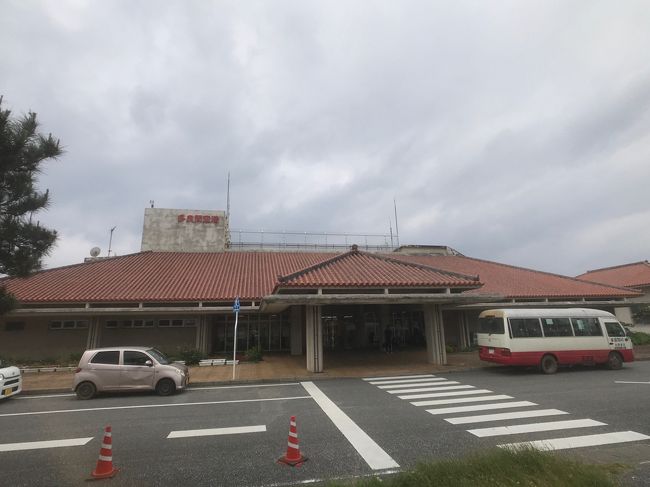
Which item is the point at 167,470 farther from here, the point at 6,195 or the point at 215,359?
the point at 215,359

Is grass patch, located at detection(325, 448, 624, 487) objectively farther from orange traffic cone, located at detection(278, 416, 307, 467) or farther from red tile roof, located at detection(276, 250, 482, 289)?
red tile roof, located at detection(276, 250, 482, 289)

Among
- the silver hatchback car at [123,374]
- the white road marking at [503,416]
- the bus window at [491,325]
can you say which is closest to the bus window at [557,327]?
the bus window at [491,325]

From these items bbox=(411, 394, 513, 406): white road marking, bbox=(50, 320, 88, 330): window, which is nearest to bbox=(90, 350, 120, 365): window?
bbox=(50, 320, 88, 330): window

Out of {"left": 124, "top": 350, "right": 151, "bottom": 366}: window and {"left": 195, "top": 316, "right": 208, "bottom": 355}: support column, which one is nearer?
{"left": 124, "top": 350, "right": 151, "bottom": 366}: window

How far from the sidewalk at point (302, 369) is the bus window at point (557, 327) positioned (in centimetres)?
333

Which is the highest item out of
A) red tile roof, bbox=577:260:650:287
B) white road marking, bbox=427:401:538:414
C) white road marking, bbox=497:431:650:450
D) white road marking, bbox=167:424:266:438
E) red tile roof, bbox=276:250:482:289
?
red tile roof, bbox=577:260:650:287

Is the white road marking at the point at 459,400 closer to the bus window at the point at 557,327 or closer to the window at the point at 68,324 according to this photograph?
the bus window at the point at 557,327

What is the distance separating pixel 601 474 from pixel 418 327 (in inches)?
858

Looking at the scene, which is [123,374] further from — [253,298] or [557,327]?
[557,327]

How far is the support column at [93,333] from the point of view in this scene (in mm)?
19562

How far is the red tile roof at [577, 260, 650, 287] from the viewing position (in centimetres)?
2937

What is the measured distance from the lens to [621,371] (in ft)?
49.6

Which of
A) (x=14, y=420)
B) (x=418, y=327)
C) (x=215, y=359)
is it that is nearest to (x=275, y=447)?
(x=14, y=420)

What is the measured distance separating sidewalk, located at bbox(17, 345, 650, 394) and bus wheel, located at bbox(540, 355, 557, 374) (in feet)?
8.98
